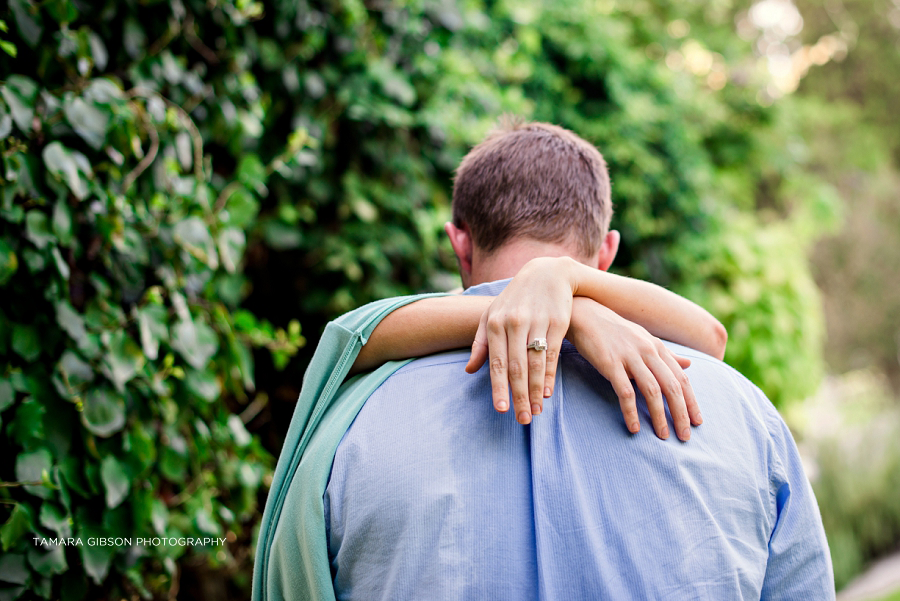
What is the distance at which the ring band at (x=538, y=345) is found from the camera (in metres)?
1.05

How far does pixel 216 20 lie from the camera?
2.23 m

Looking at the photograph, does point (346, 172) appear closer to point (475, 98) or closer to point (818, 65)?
point (475, 98)

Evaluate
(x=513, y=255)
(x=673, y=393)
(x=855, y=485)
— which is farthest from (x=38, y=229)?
(x=855, y=485)

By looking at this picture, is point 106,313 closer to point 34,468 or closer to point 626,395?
point 34,468

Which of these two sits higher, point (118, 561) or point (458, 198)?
point (458, 198)

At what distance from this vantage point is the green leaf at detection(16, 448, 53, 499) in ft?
4.90

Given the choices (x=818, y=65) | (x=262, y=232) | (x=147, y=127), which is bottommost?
(x=262, y=232)

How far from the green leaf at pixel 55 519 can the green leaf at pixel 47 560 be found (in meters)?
0.04

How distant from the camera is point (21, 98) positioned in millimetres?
1549

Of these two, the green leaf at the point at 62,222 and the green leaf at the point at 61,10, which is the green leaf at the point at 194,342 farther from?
the green leaf at the point at 61,10

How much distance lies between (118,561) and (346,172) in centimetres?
170

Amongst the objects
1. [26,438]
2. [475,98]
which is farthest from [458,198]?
[475,98]

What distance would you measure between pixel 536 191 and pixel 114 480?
131 centimetres

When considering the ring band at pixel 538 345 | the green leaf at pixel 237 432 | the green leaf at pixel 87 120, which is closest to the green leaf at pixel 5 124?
the green leaf at pixel 87 120
